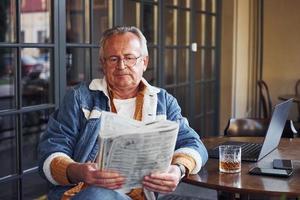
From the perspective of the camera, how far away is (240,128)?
291 cm

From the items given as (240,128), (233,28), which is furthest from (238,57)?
(240,128)

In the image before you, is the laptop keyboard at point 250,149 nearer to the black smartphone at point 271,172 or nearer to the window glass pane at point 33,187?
the black smartphone at point 271,172

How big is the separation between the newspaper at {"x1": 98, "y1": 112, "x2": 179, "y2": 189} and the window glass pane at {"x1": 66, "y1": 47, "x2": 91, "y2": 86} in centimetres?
189

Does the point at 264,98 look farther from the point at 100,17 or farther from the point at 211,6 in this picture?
the point at 100,17

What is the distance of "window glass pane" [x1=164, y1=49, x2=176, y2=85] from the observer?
4.54 meters

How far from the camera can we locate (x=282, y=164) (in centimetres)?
187

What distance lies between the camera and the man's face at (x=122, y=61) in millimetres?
1769

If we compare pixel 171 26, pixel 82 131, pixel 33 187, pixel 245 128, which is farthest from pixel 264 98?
pixel 82 131

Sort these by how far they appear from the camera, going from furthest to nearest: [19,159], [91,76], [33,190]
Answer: [91,76] → [33,190] → [19,159]

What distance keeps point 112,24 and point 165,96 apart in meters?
1.83

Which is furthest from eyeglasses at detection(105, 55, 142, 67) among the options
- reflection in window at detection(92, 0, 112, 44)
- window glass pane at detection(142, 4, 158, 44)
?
window glass pane at detection(142, 4, 158, 44)

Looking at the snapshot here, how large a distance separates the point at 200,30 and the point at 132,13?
1484 millimetres

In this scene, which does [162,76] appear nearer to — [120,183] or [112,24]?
[112,24]

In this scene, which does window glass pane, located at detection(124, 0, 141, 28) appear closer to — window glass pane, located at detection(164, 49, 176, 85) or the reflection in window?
the reflection in window
